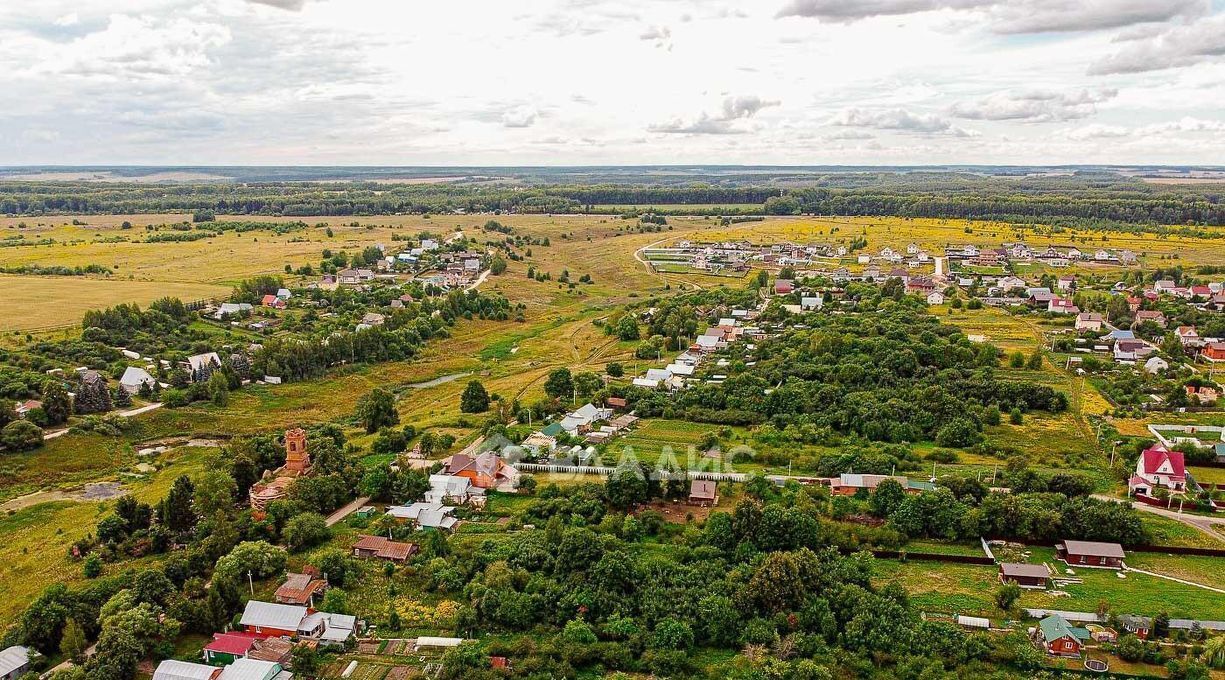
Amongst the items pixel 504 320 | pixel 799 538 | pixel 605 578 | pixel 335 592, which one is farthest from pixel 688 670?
pixel 504 320

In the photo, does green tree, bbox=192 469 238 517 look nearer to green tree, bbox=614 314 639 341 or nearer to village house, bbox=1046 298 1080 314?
green tree, bbox=614 314 639 341

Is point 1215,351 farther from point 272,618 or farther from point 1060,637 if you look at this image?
point 272,618

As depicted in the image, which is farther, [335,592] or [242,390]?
[242,390]

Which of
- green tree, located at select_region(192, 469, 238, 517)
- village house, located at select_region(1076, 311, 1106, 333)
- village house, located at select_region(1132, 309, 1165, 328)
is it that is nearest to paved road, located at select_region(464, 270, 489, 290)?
green tree, located at select_region(192, 469, 238, 517)

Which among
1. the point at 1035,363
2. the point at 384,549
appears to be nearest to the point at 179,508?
Result: the point at 384,549

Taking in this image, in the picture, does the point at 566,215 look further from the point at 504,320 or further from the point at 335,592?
the point at 335,592

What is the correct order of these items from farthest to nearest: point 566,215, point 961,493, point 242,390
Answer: point 566,215
point 242,390
point 961,493

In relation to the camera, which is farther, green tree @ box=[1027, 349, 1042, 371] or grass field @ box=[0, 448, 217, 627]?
green tree @ box=[1027, 349, 1042, 371]
